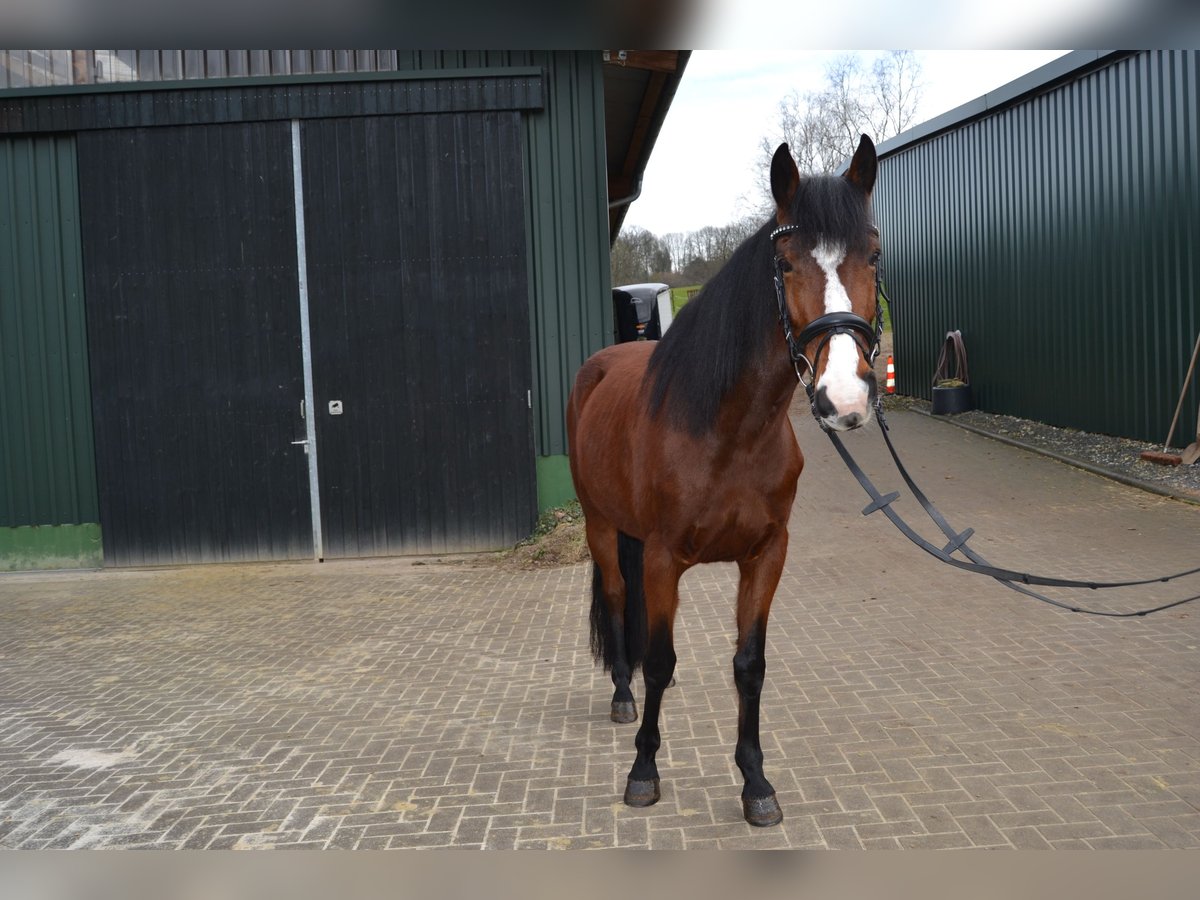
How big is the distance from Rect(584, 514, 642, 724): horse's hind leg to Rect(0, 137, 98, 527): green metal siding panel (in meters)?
6.62

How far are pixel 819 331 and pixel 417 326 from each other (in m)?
6.97

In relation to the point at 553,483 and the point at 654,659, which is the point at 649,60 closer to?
the point at 553,483

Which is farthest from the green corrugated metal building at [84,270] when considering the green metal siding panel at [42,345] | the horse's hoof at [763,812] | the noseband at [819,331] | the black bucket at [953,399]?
the black bucket at [953,399]

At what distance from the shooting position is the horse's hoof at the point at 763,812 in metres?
3.44

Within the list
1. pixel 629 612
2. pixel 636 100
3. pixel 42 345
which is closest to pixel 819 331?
pixel 629 612

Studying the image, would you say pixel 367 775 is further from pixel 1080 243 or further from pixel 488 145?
pixel 1080 243

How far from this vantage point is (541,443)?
9.55 metres

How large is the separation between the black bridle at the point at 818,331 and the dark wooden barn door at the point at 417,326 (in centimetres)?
645

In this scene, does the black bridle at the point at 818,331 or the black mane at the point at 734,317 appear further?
the black mane at the point at 734,317

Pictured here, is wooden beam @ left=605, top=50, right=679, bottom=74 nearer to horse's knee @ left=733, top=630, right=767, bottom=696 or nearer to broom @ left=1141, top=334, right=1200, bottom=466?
horse's knee @ left=733, top=630, right=767, bottom=696

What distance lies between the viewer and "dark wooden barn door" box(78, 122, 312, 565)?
9211 mm

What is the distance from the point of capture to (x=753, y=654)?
356 cm

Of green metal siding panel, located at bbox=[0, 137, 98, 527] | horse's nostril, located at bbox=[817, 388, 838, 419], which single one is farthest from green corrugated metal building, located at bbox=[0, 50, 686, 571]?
horse's nostril, located at bbox=[817, 388, 838, 419]

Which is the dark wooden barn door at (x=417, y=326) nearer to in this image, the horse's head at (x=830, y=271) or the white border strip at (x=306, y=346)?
the white border strip at (x=306, y=346)
